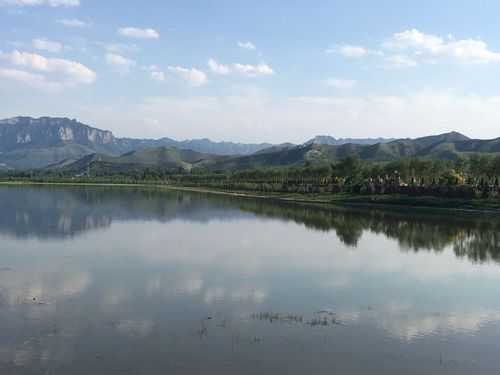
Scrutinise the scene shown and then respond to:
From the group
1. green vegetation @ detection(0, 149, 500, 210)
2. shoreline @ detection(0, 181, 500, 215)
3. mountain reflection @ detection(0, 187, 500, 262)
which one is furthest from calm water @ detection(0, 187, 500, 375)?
green vegetation @ detection(0, 149, 500, 210)

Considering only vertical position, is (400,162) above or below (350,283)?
above

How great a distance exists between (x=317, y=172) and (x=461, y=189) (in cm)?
5052

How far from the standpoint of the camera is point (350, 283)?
27359mm

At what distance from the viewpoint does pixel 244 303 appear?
72.3 feet

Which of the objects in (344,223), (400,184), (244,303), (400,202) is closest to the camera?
(244,303)

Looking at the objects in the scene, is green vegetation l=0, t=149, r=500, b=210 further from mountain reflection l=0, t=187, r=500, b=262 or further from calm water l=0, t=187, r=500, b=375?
calm water l=0, t=187, r=500, b=375

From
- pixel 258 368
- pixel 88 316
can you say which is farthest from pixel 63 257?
pixel 258 368

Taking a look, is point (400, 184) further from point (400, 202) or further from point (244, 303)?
point (244, 303)

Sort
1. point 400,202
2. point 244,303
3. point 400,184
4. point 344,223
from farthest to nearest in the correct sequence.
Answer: point 400,184, point 400,202, point 344,223, point 244,303

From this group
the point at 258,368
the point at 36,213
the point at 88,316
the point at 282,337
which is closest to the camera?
the point at 258,368

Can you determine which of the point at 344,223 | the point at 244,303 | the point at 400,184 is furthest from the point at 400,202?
the point at 244,303

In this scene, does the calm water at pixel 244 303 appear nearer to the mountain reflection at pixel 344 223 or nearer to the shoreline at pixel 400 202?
the mountain reflection at pixel 344 223

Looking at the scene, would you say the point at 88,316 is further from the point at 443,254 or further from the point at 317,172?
the point at 317,172

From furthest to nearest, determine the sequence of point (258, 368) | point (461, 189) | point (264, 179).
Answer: point (264, 179)
point (461, 189)
point (258, 368)
